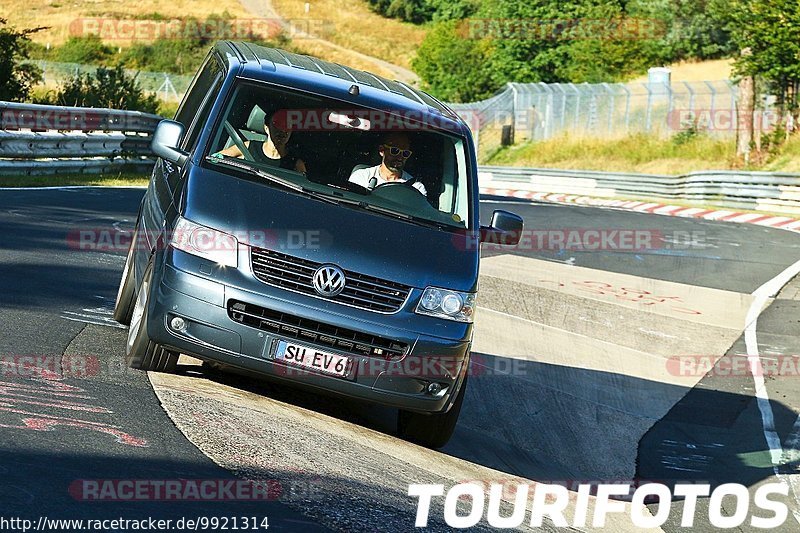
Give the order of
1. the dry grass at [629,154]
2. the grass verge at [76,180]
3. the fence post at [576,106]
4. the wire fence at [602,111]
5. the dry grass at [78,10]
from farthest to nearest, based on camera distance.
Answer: the dry grass at [78,10] < the fence post at [576,106] < the wire fence at [602,111] < the dry grass at [629,154] < the grass verge at [76,180]

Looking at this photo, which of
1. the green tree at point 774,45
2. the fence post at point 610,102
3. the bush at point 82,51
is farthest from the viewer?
the bush at point 82,51

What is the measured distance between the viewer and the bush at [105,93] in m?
27.7

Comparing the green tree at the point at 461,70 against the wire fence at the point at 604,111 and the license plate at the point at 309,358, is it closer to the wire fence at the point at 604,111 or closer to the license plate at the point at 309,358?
the wire fence at the point at 604,111

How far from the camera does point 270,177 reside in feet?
23.2

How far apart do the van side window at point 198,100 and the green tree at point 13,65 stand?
16.9m

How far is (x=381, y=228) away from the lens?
6.88m

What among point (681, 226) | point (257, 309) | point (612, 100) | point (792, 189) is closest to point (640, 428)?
point (257, 309)

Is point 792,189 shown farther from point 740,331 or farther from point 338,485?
point 338,485

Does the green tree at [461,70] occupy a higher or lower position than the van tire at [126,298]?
lower

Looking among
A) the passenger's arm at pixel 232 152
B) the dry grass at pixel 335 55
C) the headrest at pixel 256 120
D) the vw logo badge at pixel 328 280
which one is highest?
the headrest at pixel 256 120

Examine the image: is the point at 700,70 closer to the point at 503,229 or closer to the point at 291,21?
the point at 291,21

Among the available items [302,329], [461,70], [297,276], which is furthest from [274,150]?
[461,70]

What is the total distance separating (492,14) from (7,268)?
284ft

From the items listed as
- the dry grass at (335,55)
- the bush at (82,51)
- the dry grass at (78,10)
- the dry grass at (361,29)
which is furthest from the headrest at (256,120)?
the dry grass at (361,29)
